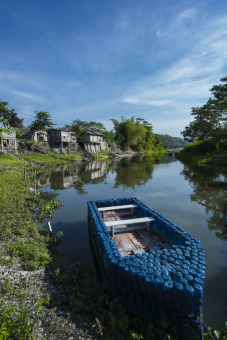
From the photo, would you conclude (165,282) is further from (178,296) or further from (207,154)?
(207,154)

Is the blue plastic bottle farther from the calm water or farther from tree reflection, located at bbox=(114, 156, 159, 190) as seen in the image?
A: tree reflection, located at bbox=(114, 156, 159, 190)

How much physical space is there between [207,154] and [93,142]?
35.9 metres

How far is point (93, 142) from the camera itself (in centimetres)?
6334

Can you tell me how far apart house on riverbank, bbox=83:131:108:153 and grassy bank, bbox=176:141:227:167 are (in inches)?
1179

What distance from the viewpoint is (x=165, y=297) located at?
405 centimetres

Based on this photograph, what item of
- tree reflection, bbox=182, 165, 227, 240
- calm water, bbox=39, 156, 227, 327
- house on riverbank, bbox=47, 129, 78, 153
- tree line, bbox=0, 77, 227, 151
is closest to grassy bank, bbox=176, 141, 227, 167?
tree line, bbox=0, 77, 227, 151

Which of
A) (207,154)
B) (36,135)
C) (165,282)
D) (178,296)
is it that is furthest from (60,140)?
(178,296)

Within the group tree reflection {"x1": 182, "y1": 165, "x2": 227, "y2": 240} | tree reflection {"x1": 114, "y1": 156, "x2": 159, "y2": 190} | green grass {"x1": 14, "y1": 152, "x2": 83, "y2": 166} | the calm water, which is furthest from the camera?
green grass {"x1": 14, "y1": 152, "x2": 83, "y2": 166}

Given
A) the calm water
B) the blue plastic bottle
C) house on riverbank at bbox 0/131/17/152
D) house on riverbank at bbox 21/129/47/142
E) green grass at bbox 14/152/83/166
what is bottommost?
the calm water

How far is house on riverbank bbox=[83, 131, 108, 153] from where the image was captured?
2395 inches

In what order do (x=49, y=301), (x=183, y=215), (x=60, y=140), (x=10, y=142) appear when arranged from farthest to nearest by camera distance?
(x=60, y=140), (x=10, y=142), (x=183, y=215), (x=49, y=301)

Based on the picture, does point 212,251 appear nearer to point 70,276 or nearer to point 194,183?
point 70,276

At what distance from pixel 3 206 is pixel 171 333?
11458mm

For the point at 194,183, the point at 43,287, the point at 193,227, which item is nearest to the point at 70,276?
the point at 43,287
